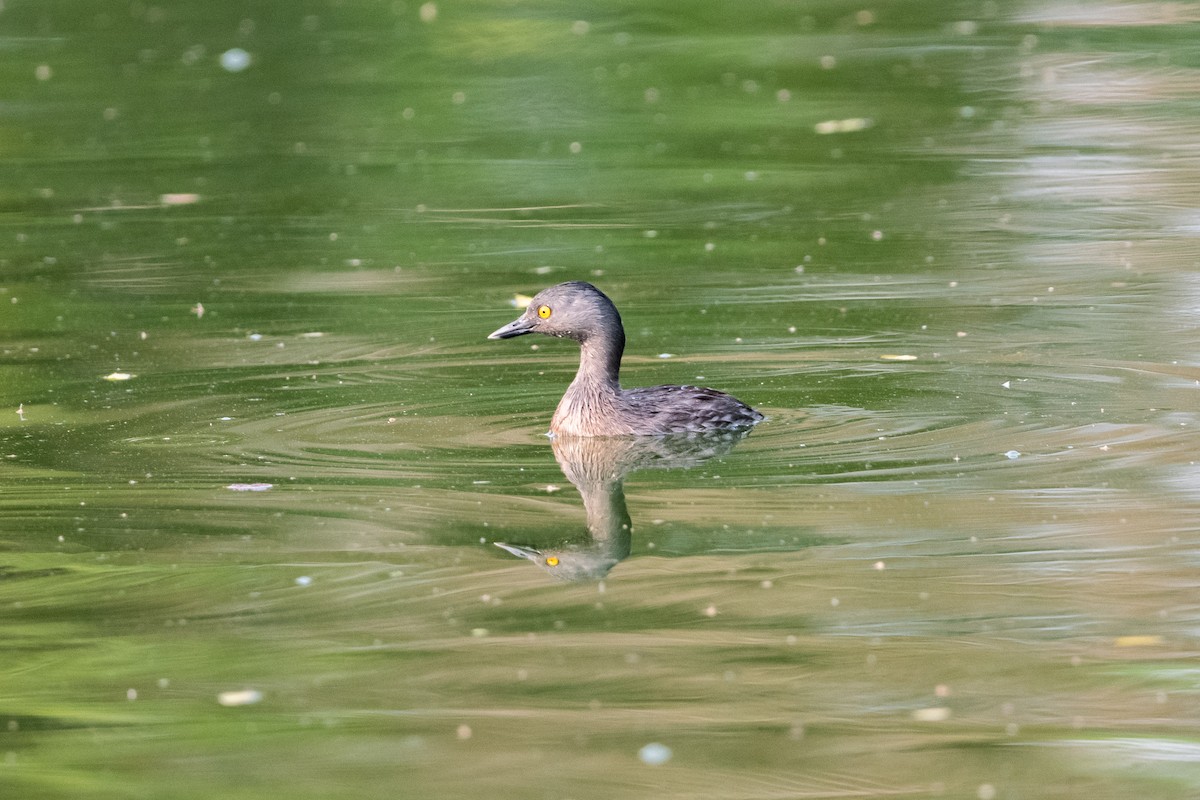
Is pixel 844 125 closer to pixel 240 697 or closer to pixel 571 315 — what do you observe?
pixel 571 315

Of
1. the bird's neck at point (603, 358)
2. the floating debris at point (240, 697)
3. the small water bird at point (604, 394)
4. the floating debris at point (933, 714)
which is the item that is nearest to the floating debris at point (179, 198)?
the small water bird at point (604, 394)

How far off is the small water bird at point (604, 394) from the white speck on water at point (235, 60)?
8247 millimetres

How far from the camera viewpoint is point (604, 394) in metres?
8.32

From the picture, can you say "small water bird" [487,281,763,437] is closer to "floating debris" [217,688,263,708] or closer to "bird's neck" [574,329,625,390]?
"bird's neck" [574,329,625,390]

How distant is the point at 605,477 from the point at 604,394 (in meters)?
0.72

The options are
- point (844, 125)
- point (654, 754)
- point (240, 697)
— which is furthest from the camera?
point (844, 125)

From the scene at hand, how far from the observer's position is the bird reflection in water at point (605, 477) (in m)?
6.52

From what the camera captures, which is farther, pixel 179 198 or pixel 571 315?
pixel 179 198

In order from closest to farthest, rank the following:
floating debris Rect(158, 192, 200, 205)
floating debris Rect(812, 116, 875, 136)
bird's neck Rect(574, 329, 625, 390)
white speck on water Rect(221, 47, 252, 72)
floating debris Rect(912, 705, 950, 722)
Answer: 1. floating debris Rect(912, 705, 950, 722)
2. bird's neck Rect(574, 329, 625, 390)
3. floating debris Rect(158, 192, 200, 205)
4. floating debris Rect(812, 116, 875, 136)
5. white speck on water Rect(221, 47, 252, 72)

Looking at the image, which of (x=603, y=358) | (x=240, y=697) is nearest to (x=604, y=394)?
(x=603, y=358)

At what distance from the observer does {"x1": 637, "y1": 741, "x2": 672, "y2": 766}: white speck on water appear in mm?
4989

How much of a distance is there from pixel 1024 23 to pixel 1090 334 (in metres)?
8.32

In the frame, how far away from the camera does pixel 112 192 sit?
12930 millimetres

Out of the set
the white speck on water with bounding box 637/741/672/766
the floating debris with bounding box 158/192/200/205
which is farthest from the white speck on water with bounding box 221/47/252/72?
the white speck on water with bounding box 637/741/672/766
